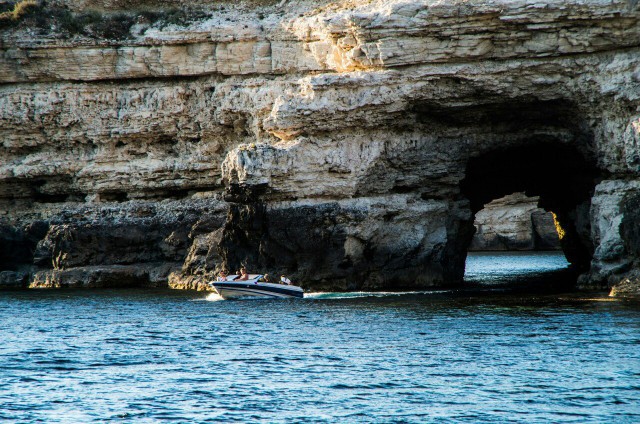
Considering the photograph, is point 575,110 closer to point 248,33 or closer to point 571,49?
point 571,49

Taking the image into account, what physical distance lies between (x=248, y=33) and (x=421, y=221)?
1339cm

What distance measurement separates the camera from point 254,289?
135 ft

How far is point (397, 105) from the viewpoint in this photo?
137 ft

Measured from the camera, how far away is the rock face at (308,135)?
39875 mm

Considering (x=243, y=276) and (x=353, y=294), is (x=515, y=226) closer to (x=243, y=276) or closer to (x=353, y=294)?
(x=353, y=294)

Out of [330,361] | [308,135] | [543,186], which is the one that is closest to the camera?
[330,361]

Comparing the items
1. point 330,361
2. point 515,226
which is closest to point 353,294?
point 330,361

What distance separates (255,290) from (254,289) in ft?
0.19

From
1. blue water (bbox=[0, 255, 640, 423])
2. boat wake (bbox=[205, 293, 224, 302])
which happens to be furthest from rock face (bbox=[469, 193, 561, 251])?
blue water (bbox=[0, 255, 640, 423])

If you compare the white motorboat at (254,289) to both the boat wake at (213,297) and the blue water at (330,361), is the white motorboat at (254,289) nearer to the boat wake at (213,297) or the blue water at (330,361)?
the boat wake at (213,297)

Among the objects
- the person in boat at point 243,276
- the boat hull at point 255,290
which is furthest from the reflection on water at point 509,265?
the person in boat at point 243,276

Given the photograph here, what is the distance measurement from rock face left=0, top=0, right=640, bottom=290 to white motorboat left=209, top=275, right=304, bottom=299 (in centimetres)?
173

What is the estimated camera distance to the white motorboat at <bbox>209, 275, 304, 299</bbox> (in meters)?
40.7

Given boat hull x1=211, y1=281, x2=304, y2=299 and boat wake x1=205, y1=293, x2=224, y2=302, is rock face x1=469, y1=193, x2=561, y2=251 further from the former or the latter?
boat hull x1=211, y1=281, x2=304, y2=299
